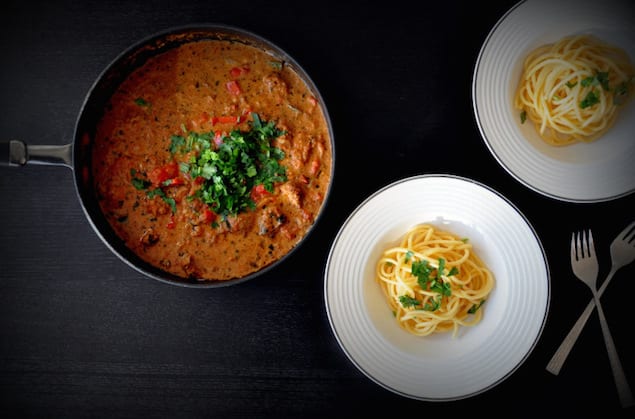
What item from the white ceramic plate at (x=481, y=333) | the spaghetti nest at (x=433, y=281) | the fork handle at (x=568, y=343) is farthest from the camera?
the fork handle at (x=568, y=343)

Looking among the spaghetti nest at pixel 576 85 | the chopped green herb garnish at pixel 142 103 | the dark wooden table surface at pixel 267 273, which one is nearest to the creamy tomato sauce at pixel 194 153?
the chopped green herb garnish at pixel 142 103

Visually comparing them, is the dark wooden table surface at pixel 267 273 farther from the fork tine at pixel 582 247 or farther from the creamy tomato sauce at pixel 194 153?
the creamy tomato sauce at pixel 194 153

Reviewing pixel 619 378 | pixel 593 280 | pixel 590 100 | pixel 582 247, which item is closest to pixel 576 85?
pixel 590 100

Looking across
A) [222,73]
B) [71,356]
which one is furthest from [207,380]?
[222,73]

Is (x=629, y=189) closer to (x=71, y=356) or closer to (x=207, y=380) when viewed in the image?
(x=207, y=380)

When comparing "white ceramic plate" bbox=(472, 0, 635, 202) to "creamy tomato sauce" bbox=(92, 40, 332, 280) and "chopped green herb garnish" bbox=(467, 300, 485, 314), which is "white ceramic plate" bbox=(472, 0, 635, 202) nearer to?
"chopped green herb garnish" bbox=(467, 300, 485, 314)

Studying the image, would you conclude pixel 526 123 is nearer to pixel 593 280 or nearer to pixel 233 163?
pixel 593 280
